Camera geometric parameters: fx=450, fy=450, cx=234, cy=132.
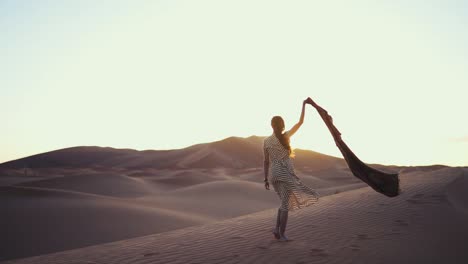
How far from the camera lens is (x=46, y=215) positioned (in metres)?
12.8

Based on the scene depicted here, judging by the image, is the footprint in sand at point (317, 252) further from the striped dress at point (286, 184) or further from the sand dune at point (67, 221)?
the sand dune at point (67, 221)

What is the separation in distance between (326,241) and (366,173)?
1.35 meters

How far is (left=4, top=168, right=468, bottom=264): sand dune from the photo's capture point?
674 centimetres

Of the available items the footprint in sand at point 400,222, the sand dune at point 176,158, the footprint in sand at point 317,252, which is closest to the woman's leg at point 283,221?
the footprint in sand at point 317,252

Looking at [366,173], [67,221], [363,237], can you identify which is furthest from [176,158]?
[366,173]

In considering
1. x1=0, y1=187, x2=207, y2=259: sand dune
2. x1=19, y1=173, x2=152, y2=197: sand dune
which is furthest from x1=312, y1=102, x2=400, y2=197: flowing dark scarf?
x1=19, y1=173, x2=152, y2=197: sand dune

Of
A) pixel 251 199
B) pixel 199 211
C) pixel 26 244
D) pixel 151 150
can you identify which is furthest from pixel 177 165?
pixel 26 244

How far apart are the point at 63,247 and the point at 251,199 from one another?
1368 centimetres

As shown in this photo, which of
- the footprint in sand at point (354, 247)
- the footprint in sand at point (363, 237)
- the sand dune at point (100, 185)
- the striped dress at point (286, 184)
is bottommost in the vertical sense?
the footprint in sand at point (354, 247)

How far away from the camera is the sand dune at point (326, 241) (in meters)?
6.74

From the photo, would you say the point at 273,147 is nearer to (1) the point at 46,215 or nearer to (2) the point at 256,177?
(1) the point at 46,215

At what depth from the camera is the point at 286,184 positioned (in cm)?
746

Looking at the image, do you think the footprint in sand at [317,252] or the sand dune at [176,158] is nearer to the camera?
the footprint in sand at [317,252]

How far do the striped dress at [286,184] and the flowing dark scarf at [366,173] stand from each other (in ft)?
2.88
